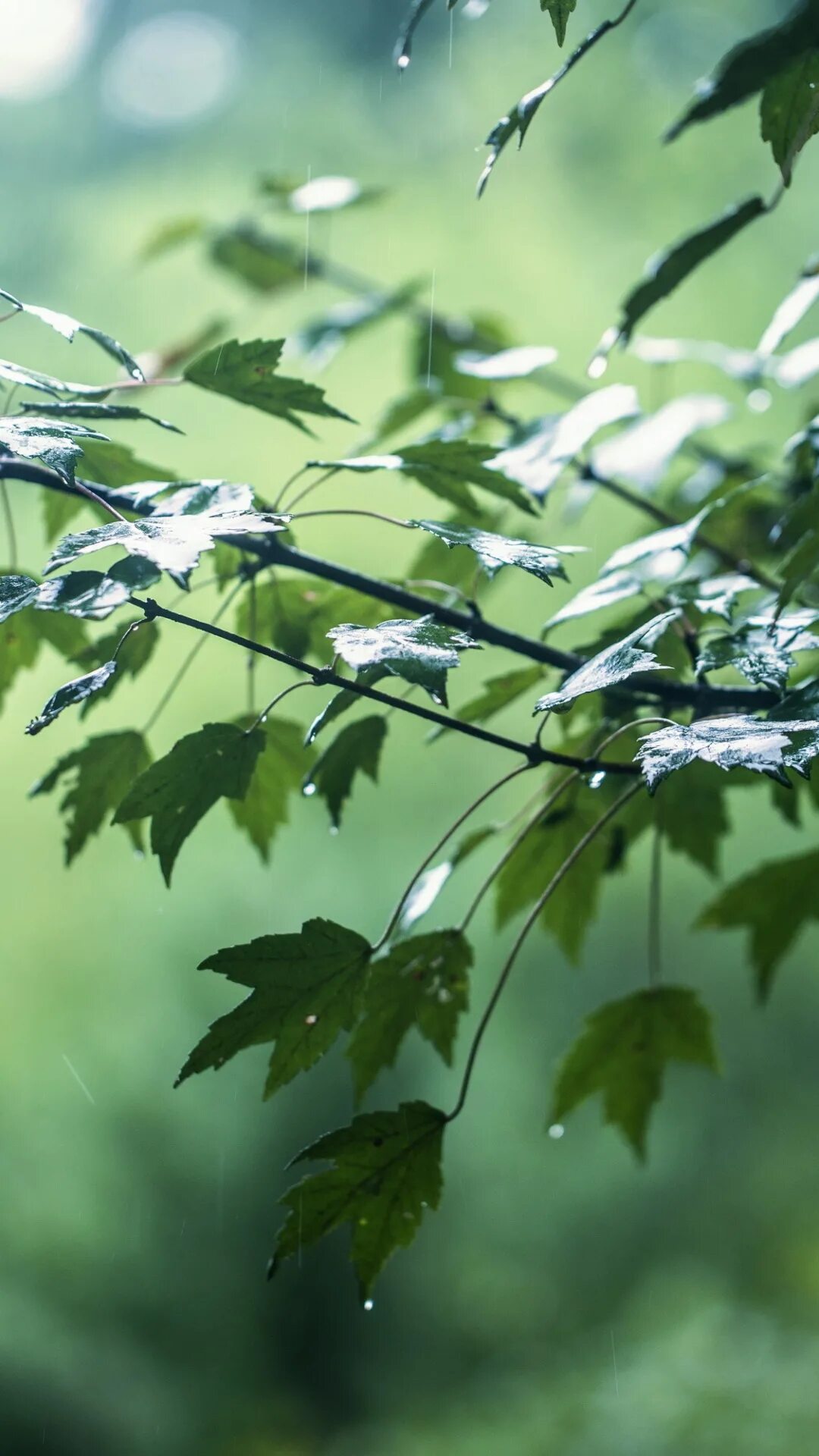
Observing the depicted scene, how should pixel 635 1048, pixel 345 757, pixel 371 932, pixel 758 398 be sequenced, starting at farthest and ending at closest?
pixel 371 932
pixel 758 398
pixel 635 1048
pixel 345 757

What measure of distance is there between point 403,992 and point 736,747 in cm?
24

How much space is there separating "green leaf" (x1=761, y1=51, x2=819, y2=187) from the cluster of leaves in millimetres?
107

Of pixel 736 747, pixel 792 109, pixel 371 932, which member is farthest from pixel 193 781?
pixel 371 932

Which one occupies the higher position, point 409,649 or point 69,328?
point 69,328

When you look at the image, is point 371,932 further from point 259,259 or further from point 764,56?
point 764,56

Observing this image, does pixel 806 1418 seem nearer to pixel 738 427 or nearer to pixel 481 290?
pixel 738 427

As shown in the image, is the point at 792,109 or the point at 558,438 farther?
the point at 558,438

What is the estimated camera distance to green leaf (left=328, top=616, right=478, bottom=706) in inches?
13.6

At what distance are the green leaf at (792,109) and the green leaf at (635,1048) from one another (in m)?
0.43

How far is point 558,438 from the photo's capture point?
2.02ft

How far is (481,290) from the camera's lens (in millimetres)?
2076

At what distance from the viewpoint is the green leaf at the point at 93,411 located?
1.42 ft

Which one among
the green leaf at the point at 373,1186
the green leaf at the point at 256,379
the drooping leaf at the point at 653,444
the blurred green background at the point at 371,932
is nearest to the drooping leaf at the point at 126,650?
the green leaf at the point at 256,379

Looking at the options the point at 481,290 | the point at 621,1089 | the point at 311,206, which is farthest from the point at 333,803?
the point at 481,290
